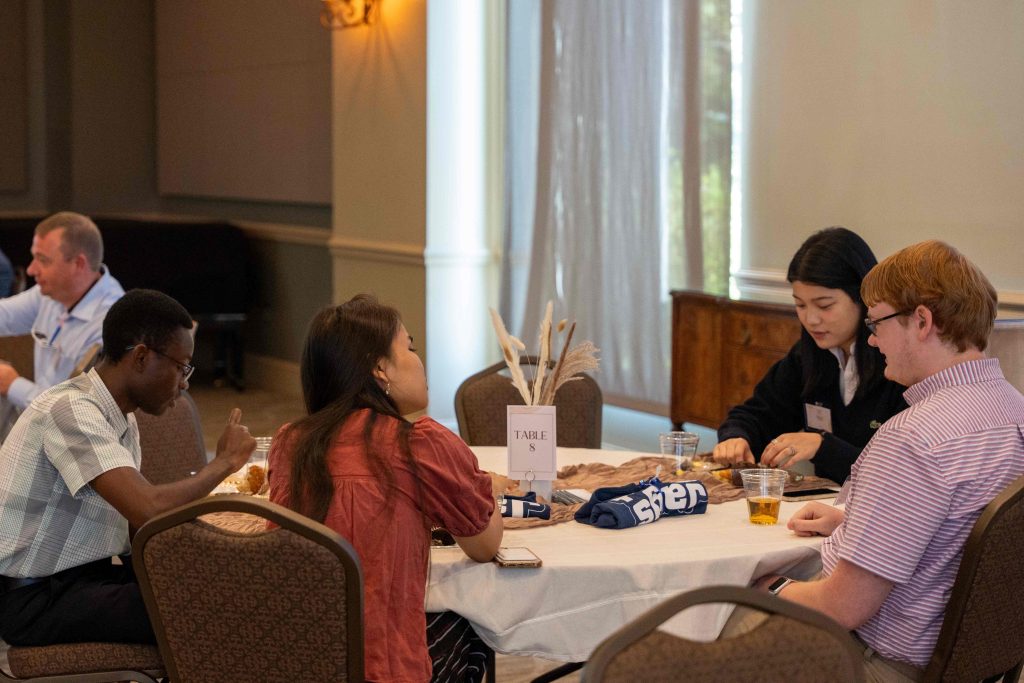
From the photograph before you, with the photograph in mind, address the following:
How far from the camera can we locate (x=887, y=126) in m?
4.91

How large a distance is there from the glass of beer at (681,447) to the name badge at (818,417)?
513 millimetres

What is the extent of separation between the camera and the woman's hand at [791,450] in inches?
116

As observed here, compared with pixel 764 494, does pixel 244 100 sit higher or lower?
higher

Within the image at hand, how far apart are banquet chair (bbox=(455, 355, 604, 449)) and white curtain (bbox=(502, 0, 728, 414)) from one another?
2113 mm

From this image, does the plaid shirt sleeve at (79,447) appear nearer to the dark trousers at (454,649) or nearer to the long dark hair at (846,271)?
the dark trousers at (454,649)

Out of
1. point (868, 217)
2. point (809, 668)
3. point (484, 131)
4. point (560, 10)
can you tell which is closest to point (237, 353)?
point (484, 131)

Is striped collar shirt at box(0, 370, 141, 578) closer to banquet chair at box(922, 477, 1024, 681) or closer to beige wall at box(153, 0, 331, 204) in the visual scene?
banquet chair at box(922, 477, 1024, 681)

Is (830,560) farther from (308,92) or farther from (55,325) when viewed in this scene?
(308,92)

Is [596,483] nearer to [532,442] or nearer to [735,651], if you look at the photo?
[532,442]

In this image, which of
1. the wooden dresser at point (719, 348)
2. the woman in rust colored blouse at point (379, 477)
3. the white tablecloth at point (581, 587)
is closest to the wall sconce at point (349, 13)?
the wooden dresser at point (719, 348)

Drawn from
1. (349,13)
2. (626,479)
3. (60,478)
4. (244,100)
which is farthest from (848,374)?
(244,100)

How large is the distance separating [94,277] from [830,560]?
3007 mm

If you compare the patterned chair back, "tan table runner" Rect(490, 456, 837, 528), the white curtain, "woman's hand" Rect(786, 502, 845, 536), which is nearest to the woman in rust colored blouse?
"tan table runner" Rect(490, 456, 837, 528)

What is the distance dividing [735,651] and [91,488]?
1596mm
